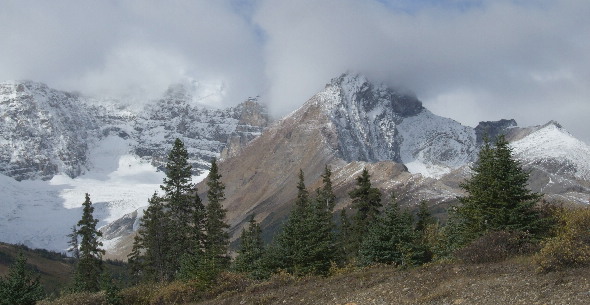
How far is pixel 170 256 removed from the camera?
60.1 metres

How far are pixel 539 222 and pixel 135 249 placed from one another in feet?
197

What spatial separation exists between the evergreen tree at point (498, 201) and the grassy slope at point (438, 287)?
530 cm

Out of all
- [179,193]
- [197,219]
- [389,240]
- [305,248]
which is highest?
[179,193]

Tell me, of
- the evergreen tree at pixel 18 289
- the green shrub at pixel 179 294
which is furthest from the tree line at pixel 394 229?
the evergreen tree at pixel 18 289

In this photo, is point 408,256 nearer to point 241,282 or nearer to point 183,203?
point 241,282

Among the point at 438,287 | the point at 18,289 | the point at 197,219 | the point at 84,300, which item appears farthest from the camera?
the point at 197,219

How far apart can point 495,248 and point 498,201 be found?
5510 millimetres

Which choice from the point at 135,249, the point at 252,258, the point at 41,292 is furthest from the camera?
the point at 135,249

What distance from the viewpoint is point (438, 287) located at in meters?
22.2

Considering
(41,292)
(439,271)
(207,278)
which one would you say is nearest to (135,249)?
(41,292)

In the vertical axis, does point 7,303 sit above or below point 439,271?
above

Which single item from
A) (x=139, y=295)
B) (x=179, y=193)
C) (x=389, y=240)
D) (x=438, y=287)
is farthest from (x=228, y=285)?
(x=179, y=193)

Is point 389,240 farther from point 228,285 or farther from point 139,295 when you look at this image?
point 139,295

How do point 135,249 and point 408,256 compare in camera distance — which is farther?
point 135,249
